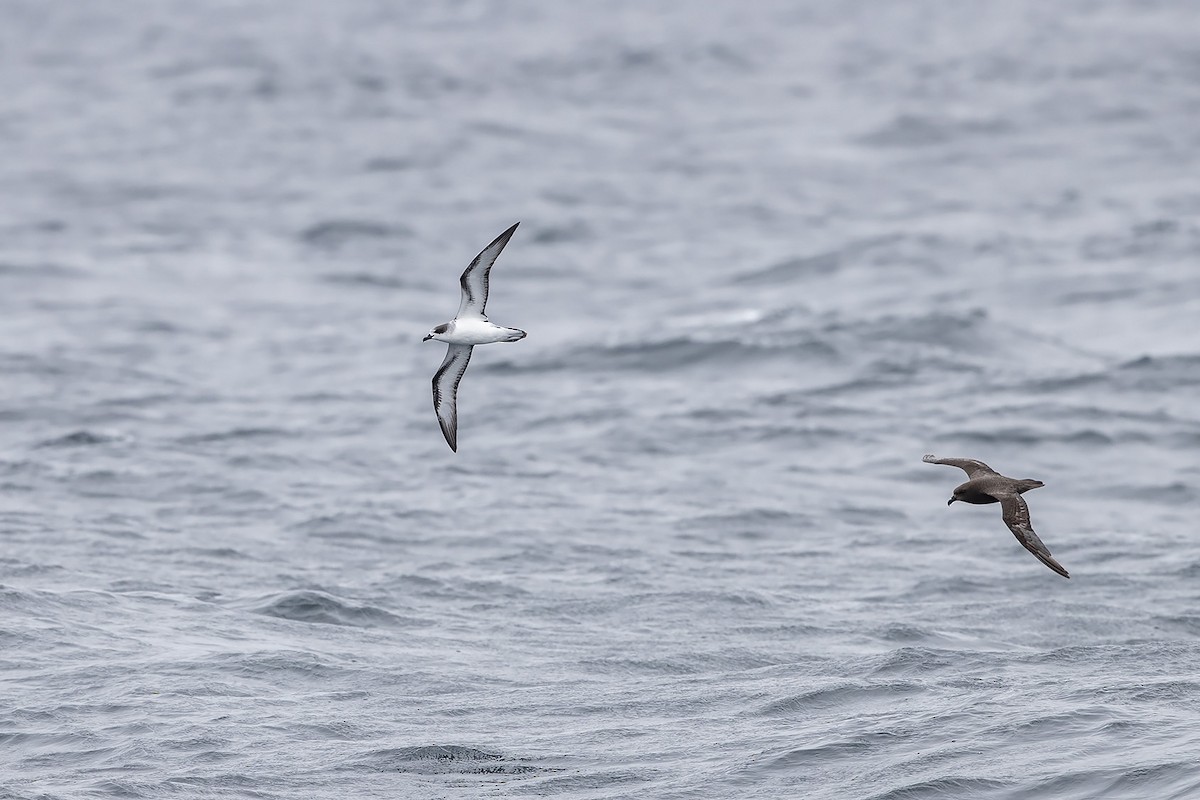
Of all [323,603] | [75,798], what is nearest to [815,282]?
[323,603]

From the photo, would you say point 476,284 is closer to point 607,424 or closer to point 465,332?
point 465,332

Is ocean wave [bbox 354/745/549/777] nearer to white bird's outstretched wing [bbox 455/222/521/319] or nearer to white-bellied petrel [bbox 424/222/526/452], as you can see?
white-bellied petrel [bbox 424/222/526/452]

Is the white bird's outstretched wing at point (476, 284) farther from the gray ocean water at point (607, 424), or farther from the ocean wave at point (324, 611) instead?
the ocean wave at point (324, 611)

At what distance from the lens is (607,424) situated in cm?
2859

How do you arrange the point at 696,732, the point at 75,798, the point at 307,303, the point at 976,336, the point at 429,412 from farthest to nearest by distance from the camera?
the point at 307,303
the point at 976,336
the point at 429,412
the point at 696,732
the point at 75,798

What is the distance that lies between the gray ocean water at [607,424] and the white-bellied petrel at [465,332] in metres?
2.67

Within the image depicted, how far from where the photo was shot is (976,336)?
32406 mm

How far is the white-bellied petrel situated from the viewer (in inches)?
652

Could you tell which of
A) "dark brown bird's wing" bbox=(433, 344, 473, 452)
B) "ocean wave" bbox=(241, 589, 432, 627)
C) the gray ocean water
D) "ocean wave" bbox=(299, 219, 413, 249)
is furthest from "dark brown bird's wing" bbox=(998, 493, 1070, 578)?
"ocean wave" bbox=(299, 219, 413, 249)

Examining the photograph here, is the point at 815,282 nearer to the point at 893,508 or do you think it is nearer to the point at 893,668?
the point at 893,508

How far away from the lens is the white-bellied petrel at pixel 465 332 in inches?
652

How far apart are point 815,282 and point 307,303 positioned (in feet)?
34.0

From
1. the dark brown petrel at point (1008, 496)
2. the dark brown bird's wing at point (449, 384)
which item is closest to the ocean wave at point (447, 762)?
the dark brown bird's wing at point (449, 384)

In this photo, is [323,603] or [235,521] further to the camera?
[235,521]
